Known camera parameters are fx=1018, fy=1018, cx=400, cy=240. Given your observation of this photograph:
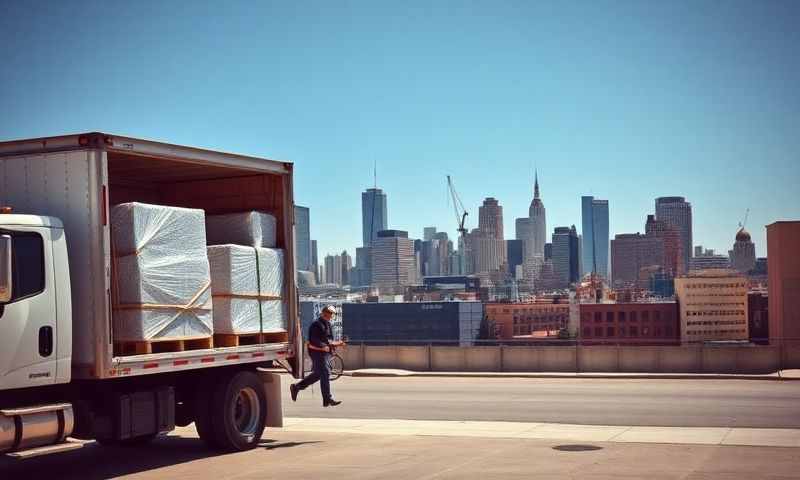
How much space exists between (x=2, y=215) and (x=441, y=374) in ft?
73.2

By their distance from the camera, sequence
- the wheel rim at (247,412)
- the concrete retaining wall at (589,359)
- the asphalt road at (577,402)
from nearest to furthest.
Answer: the wheel rim at (247,412), the asphalt road at (577,402), the concrete retaining wall at (589,359)

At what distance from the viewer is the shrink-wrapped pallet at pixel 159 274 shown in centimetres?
1189

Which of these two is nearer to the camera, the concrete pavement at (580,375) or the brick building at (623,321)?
the concrete pavement at (580,375)

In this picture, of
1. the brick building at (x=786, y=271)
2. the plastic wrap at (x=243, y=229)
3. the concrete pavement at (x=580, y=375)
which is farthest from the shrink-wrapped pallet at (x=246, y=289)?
the brick building at (x=786, y=271)

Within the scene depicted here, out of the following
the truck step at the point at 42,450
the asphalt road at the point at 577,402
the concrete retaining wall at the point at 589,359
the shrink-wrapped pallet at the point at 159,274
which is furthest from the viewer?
the concrete retaining wall at the point at 589,359

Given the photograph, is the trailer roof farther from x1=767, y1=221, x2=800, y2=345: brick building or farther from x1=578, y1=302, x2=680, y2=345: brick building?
x1=578, y1=302, x2=680, y2=345: brick building

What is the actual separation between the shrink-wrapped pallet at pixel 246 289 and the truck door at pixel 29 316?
2668mm

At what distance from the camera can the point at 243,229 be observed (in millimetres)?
14398

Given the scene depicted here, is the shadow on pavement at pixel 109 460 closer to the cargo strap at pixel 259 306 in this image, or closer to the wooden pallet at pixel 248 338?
the wooden pallet at pixel 248 338

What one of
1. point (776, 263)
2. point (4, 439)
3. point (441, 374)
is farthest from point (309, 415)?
point (776, 263)

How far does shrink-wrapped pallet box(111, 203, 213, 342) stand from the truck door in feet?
2.87

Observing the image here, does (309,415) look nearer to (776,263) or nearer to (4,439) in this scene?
(4,439)

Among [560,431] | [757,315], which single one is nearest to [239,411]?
[560,431]

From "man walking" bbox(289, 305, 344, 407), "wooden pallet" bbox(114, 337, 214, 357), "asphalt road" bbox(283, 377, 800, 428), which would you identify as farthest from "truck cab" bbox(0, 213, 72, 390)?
"asphalt road" bbox(283, 377, 800, 428)
